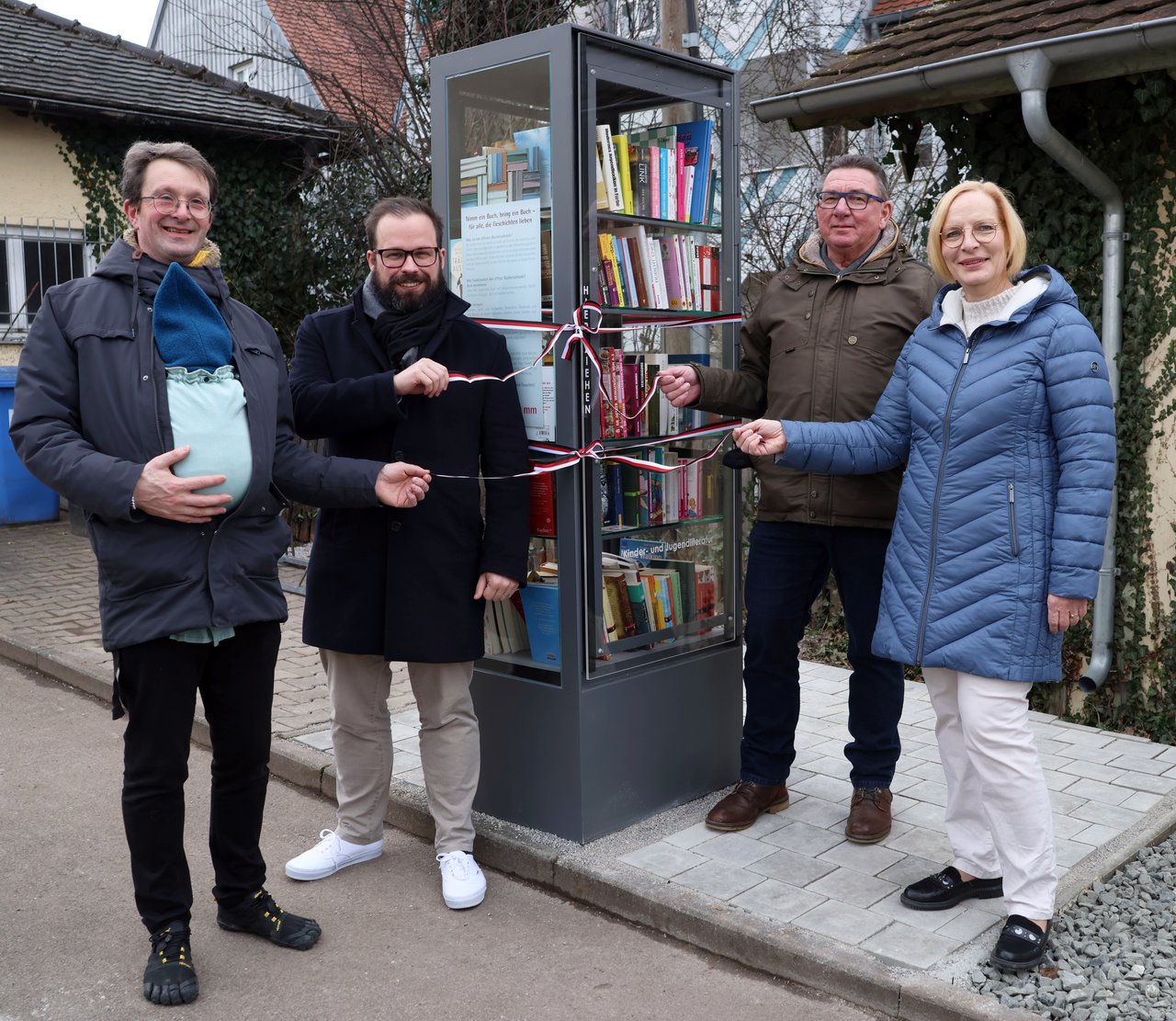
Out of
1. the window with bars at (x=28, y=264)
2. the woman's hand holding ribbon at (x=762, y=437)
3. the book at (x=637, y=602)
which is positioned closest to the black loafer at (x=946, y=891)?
the book at (x=637, y=602)

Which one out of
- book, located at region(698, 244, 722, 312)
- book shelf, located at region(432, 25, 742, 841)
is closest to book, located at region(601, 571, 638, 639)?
book shelf, located at region(432, 25, 742, 841)

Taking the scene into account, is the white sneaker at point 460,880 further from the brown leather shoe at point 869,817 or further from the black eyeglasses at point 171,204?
the black eyeglasses at point 171,204

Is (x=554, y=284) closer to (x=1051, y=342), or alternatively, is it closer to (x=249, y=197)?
(x=1051, y=342)

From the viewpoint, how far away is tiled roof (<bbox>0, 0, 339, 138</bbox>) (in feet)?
39.6

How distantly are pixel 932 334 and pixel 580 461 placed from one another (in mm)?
1240

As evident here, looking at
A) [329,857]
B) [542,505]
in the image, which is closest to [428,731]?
[329,857]

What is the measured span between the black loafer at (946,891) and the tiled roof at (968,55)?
3.28 meters

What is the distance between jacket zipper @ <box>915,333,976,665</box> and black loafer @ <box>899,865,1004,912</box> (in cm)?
76

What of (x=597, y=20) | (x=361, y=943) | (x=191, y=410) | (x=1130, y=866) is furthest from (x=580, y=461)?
(x=597, y=20)

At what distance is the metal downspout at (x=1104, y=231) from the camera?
5207 millimetres

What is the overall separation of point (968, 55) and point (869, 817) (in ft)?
10.9

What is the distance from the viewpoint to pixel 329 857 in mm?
4219

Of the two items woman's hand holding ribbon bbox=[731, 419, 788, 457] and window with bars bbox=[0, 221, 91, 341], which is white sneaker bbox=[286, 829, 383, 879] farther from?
window with bars bbox=[0, 221, 91, 341]

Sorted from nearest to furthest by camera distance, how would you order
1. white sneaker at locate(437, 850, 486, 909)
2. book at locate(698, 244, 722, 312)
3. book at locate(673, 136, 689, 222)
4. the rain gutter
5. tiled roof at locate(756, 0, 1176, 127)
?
white sneaker at locate(437, 850, 486, 909)
book at locate(673, 136, 689, 222)
book at locate(698, 244, 722, 312)
the rain gutter
tiled roof at locate(756, 0, 1176, 127)
